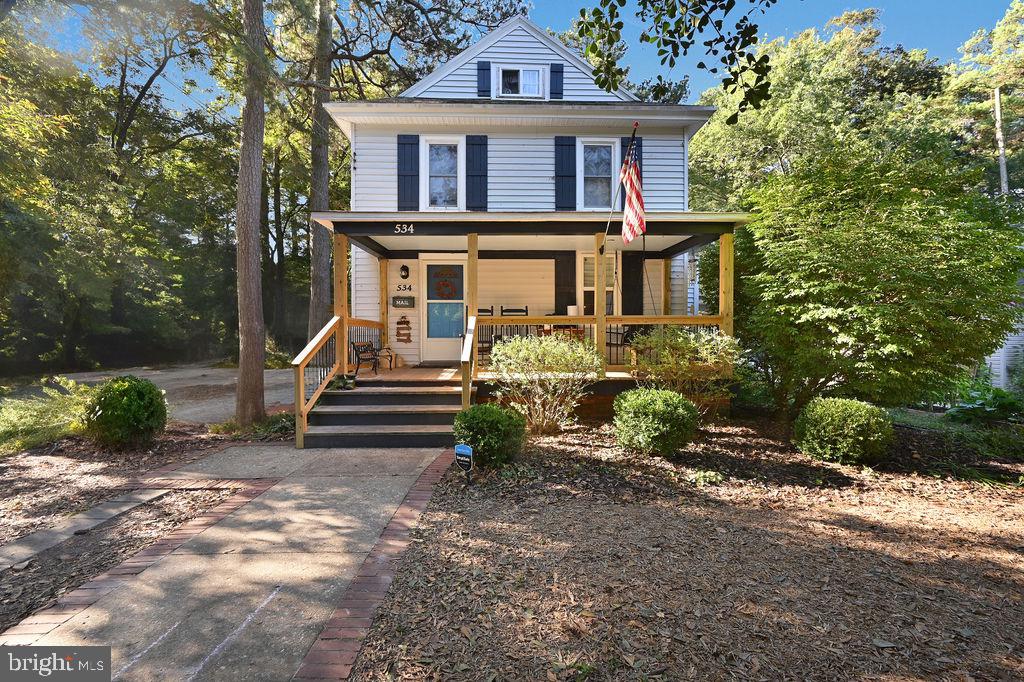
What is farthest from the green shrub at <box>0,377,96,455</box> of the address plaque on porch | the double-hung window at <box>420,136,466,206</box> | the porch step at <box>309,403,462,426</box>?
the double-hung window at <box>420,136,466,206</box>

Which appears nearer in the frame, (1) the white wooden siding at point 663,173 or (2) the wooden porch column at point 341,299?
(2) the wooden porch column at point 341,299

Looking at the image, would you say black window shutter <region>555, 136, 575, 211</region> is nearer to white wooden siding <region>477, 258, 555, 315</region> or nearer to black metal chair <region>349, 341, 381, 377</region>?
white wooden siding <region>477, 258, 555, 315</region>

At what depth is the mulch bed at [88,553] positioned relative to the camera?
118 inches

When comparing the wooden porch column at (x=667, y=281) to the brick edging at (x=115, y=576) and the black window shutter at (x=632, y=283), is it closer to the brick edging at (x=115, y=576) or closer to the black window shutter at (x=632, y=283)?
the black window shutter at (x=632, y=283)

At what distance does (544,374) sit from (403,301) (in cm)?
506

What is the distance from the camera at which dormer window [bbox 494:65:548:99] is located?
1059 cm

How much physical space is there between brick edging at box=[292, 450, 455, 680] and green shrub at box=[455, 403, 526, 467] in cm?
98

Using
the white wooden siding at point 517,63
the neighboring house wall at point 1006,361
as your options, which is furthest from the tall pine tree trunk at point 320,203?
the neighboring house wall at point 1006,361

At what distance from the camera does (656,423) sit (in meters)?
5.55

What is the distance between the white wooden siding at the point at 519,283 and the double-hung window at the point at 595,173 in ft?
5.29

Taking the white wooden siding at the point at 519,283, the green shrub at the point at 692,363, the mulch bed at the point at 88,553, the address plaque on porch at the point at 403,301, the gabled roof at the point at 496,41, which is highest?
the gabled roof at the point at 496,41

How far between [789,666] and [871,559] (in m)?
1.76

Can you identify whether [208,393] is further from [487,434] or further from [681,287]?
[681,287]

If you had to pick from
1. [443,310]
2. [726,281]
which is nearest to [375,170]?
[443,310]
